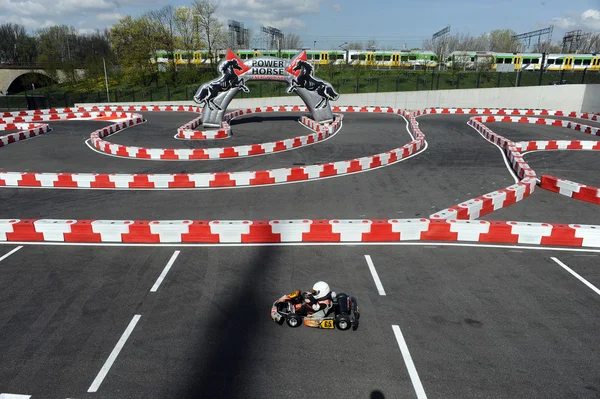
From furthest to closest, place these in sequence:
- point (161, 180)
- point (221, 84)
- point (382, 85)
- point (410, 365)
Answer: point (382, 85)
point (221, 84)
point (161, 180)
point (410, 365)

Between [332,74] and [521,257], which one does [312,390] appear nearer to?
[521,257]

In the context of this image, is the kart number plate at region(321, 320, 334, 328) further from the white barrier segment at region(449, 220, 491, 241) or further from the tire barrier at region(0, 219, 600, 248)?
the white barrier segment at region(449, 220, 491, 241)

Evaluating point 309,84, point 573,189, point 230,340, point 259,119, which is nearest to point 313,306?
point 230,340

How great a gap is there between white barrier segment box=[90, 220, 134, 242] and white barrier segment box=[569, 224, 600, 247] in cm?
1089

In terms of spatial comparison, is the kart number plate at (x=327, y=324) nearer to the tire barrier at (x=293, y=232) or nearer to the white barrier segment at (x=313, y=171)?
the tire barrier at (x=293, y=232)

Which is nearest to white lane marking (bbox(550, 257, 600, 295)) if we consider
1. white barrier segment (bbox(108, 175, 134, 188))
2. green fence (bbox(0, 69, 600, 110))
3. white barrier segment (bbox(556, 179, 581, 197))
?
white barrier segment (bbox(556, 179, 581, 197))

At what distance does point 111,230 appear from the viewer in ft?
31.7

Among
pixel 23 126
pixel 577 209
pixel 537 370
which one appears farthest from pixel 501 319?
pixel 23 126

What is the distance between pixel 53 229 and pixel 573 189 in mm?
15434

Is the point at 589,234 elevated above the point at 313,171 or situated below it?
below

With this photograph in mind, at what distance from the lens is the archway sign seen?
24.6 m

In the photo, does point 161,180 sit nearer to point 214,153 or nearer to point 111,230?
point 214,153

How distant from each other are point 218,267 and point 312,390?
13.1 feet

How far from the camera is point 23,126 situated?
27672 millimetres
